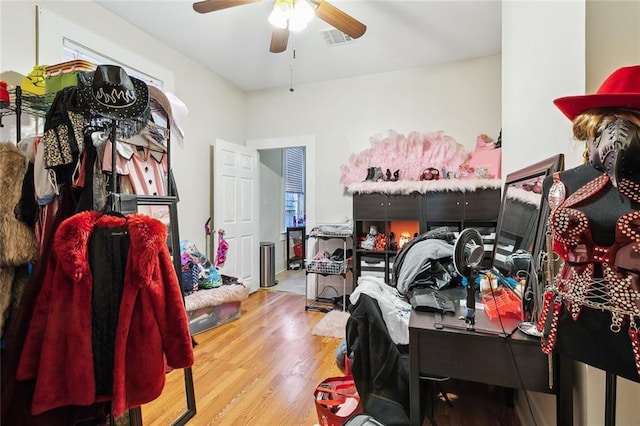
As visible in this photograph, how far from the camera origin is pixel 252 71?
12.4ft

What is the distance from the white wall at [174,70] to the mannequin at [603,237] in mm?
3032

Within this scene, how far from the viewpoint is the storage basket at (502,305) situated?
1.28 m

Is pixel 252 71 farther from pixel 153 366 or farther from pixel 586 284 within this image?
pixel 586 284

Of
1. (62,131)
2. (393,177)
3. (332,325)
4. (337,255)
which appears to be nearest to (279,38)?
(62,131)

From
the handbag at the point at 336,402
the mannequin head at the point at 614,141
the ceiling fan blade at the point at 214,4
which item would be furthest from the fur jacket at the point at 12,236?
the mannequin head at the point at 614,141

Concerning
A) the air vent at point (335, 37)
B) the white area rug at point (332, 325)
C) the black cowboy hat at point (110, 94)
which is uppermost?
the air vent at point (335, 37)

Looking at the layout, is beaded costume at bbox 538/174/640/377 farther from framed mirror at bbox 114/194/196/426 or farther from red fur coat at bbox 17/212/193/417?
framed mirror at bbox 114/194/196/426

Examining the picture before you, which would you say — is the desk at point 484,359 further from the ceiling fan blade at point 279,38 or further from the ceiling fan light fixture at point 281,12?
the ceiling fan blade at point 279,38

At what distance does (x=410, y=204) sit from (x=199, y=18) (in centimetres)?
272

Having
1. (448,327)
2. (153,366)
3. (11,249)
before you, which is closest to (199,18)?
(11,249)

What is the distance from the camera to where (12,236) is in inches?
54.8

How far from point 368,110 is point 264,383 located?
3214 millimetres

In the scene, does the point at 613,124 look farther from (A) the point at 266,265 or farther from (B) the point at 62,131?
(A) the point at 266,265

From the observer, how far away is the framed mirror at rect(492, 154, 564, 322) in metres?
1.17
